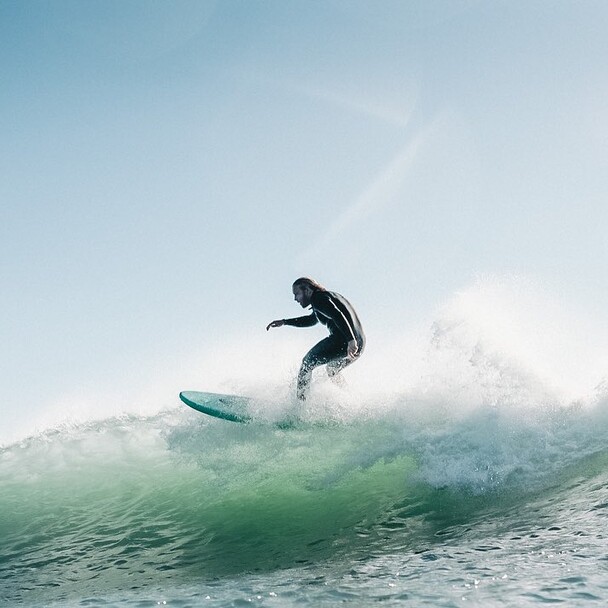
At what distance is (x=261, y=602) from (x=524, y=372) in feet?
18.5

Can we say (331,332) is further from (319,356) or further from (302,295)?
(302,295)

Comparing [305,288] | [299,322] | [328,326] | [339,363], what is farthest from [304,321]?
[339,363]

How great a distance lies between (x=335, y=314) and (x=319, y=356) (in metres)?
0.65

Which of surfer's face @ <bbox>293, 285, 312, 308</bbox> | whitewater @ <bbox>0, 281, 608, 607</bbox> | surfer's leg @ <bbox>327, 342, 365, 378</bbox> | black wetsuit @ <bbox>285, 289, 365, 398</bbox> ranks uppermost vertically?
surfer's face @ <bbox>293, 285, 312, 308</bbox>

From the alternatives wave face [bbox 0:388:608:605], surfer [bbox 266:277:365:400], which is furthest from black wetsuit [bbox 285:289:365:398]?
wave face [bbox 0:388:608:605]

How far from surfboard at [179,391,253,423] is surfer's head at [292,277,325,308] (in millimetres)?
1851

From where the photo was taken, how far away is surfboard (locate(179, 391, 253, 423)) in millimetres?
7437

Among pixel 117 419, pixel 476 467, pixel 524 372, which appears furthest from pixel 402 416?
pixel 117 419

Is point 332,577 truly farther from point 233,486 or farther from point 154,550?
point 233,486

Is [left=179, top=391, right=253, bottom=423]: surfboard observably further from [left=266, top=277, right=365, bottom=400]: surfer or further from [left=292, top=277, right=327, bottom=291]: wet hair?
[left=292, top=277, right=327, bottom=291]: wet hair

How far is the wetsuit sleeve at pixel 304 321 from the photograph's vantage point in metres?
7.16

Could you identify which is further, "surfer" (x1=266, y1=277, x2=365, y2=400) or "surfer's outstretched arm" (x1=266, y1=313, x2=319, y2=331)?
"surfer's outstretched arm" (x1=266, y1=313, x2=319, y2=331)

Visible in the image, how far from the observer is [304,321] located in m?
7.19

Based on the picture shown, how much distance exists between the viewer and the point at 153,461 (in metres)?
10.2
